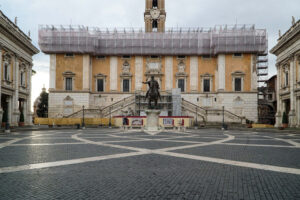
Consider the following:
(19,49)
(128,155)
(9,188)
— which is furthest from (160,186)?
(19,49)

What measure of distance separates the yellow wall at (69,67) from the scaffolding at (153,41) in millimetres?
1615

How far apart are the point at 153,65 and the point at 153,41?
4.98 meters

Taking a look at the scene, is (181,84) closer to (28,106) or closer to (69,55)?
(69,55)

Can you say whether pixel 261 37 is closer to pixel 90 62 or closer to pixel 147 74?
pixel 147 74

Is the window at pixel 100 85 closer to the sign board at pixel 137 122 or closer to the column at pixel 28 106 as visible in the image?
the column at pixel 28 106

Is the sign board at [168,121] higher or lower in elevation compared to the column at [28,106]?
lower

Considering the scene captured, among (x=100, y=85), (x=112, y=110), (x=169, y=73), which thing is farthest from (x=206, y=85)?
(x=100, y=85)

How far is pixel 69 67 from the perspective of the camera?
4638 centimetres

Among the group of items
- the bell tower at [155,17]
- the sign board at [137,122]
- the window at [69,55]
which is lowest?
the sign board at [137,122]

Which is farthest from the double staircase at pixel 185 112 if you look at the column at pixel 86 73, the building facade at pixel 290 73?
the building facade at pixel 290 73

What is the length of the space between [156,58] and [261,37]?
21204 millimetres

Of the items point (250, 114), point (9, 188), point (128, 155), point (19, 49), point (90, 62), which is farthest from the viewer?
point (90, 62)

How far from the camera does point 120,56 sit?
158 ft

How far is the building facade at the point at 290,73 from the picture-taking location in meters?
30.7
